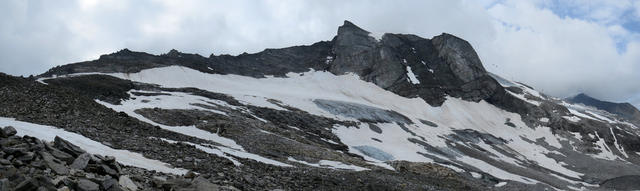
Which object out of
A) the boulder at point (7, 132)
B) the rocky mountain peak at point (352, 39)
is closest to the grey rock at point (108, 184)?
Answer: the boulder at point (7, 132)

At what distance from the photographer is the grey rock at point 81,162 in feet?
51.0

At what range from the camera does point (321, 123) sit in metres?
77.6

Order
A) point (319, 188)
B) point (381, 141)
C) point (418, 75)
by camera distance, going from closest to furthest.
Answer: point (319, 188), point (381, 141), point (418, 75)

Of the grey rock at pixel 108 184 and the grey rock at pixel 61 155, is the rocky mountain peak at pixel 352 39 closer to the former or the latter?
the grey rock at pixel 61 155

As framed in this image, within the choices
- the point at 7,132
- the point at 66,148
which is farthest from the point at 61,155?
the point at 7,132

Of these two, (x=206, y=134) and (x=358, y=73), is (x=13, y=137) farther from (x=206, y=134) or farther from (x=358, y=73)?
(x=358, y=73)

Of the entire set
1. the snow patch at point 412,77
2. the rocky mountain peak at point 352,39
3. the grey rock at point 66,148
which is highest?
the rocky mountain peak at point 352,39

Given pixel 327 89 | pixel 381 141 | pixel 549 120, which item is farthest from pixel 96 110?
pixel 549 120

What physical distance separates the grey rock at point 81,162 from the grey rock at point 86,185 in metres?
2.26

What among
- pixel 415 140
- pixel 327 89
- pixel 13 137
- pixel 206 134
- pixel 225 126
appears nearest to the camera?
pixel 13 137

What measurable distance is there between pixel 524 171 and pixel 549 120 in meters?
72.3

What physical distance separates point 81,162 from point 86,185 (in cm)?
281

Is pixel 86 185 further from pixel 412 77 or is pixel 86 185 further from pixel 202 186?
pixel 412 77

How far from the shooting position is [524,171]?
8069 centimetres
